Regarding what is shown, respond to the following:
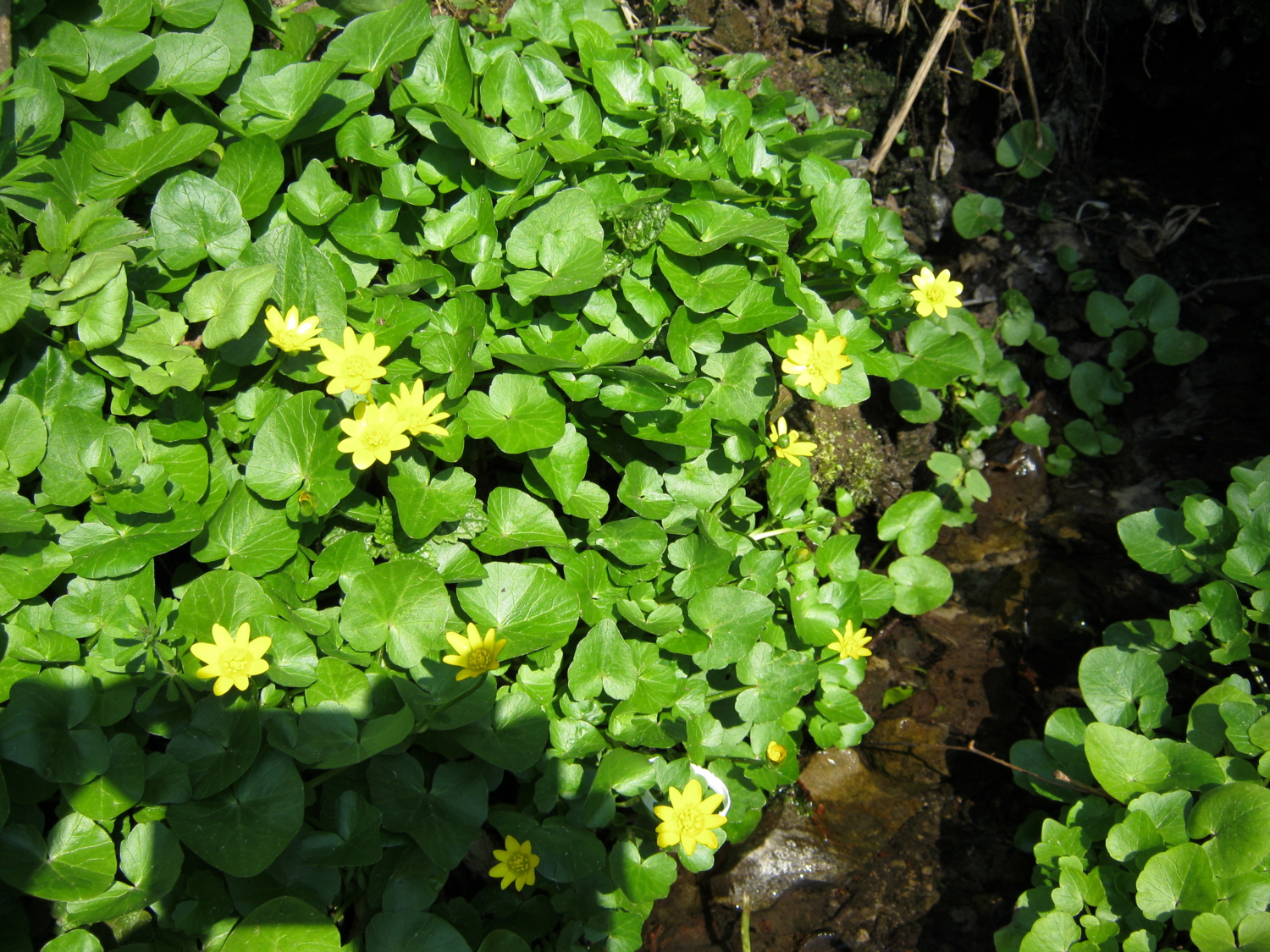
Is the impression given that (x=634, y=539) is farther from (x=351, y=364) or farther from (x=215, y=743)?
(x=215, y=743)

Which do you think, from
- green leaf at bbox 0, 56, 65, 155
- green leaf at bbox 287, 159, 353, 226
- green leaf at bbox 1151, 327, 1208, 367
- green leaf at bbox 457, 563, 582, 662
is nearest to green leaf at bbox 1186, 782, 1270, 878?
green leaf at bbox 457, 563, 582, 662

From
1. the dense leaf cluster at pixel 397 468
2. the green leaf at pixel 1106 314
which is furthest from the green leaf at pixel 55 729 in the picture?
the green leaf at pixel 1106 314

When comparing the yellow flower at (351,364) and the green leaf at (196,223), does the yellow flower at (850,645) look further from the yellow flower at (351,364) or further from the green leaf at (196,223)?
the green leaf at (196,223)

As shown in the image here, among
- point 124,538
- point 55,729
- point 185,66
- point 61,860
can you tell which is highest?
point 185,66

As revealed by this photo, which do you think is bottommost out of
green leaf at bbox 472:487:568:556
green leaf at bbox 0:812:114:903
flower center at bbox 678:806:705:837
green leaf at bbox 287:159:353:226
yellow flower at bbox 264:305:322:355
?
flower center at bbox 678:806:705:837

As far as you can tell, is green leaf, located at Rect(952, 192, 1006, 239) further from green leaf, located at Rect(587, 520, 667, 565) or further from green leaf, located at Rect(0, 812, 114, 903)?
green leaf, located at Rect(0, 812, 114, 903)

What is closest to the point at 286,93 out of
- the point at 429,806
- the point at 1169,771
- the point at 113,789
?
the point at 113,789
